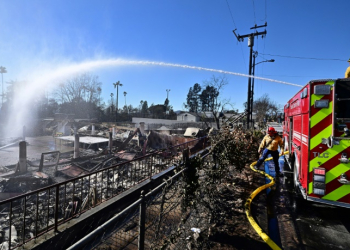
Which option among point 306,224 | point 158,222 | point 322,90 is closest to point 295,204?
point 306,224

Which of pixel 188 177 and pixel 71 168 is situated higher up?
pixel 188 177

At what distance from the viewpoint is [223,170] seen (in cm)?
445

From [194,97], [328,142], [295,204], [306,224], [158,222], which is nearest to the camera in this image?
[158,222]

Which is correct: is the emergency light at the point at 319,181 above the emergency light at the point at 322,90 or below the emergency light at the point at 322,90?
below

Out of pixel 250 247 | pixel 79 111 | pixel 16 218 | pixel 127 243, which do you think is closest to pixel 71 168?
pixel 16 218

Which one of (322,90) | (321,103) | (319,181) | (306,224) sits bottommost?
(306,224)

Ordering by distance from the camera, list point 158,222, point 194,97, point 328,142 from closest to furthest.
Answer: point 158,222, point 328,142, point 194,97

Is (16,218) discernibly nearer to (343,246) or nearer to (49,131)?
(343,246)

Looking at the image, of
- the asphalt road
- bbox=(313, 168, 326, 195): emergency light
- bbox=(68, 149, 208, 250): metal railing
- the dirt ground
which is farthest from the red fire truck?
bbox=(68, 149, 208, 250): metal railing

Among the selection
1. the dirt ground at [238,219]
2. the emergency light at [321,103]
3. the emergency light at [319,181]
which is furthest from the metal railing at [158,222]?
the emergency light at [321,103]

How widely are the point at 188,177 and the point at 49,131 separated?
3064cm

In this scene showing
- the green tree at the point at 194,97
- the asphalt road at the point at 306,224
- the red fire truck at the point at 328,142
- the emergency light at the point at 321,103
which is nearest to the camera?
the asphalt road at the point at 306,224

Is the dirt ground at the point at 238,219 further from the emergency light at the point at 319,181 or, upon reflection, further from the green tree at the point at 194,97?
the green tree at the point at 194,97

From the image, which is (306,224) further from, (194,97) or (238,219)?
(194,97)
